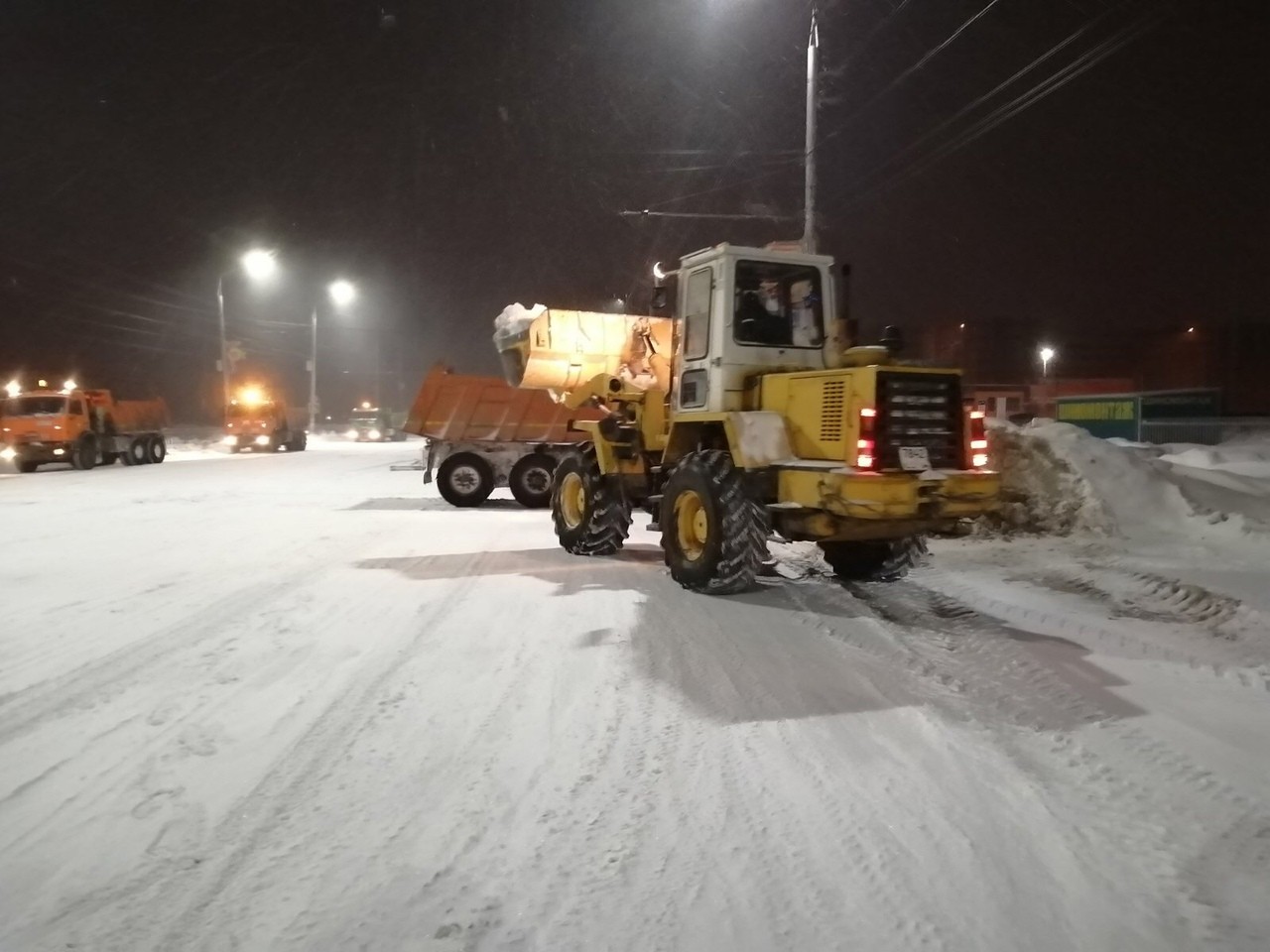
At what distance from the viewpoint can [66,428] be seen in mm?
28188

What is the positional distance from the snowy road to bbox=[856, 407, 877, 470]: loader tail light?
1253 millimetres

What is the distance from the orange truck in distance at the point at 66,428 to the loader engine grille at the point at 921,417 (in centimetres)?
2781

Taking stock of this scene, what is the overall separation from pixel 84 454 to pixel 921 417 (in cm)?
2844

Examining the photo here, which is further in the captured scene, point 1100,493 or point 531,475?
point 531,475

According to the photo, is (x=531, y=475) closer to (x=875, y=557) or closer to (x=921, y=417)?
(x=875, y=557)

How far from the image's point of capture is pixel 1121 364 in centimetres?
8338

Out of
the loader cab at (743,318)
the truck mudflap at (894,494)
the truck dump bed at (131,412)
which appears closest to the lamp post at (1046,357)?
the truck dump bed at (131,412)

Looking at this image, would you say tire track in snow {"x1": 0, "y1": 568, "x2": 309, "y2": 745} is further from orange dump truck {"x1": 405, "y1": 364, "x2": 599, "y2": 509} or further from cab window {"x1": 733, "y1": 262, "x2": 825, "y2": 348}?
orange dump truck {"x1": 405, "y1": 364, "x2": 599, "y2": 509}

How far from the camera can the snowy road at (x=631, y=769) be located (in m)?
3.20

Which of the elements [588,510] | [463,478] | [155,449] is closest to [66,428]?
[155,449]

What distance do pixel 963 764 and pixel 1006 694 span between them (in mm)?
1298

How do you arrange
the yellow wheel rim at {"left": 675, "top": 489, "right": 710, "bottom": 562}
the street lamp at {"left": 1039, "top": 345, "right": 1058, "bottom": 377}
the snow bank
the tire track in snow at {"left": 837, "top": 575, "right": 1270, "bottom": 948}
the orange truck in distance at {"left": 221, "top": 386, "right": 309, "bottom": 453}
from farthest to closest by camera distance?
the street lamp at {"left": 1039, "top": 345, "right": 1058, "bottom": 377} → the orange truck in distance at {"left": 221, "top": 386, "right": 309, "bottom": 453} → the snow bank → the yellow wheel rim at {"left": 675, "top": 489, "right": 710, "bottom": 562} → the tire track in snow at {"left": 837, "top": 575, "right": 1270, "bottom": 948}

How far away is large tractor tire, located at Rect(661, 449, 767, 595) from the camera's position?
822 centimetres

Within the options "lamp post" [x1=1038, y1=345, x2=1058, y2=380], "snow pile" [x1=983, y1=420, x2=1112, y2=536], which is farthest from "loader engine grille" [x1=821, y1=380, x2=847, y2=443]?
"lamp post" [x1=1038, y1=345, x2=1058, y2=380]
